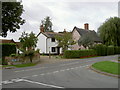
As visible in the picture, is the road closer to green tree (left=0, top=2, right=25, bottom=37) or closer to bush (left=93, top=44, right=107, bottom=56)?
green tree (left=0, top=2, right=25, bottom=37)

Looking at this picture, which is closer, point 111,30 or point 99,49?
point 99,49

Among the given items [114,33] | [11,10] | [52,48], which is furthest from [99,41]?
[11,10]

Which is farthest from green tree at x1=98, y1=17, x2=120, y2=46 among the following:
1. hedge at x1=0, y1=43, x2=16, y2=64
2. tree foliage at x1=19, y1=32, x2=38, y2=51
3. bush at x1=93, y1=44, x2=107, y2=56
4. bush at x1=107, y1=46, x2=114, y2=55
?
hedge at x1=0, y1=43, x2=16, y2=64

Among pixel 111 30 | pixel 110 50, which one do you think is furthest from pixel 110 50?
pixel 111 30

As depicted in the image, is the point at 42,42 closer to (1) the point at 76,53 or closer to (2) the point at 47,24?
(1) the point at 76,53

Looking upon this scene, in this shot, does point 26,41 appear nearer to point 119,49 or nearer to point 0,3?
point 0,3

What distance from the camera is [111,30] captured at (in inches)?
1854

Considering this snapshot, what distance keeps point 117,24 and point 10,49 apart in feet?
112

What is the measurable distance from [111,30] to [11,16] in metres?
33.1

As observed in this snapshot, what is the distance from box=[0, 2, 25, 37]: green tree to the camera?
2238 cm

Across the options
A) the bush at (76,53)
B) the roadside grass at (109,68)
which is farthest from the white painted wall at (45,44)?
the roadside grass at (109,68)

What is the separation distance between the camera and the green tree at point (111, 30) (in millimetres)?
47081

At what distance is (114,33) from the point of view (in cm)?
4756

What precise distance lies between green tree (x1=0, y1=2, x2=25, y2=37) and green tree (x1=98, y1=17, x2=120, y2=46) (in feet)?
99.9
